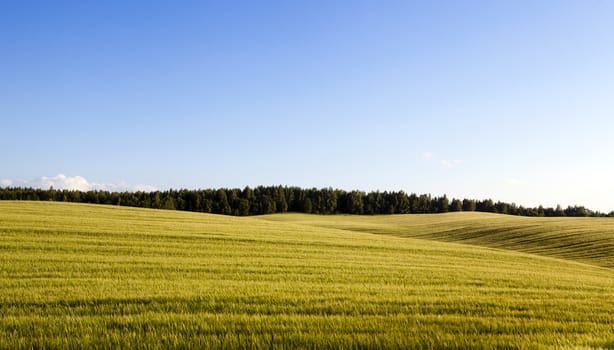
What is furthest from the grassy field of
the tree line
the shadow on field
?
the tree line

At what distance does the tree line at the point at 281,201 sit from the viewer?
344ft

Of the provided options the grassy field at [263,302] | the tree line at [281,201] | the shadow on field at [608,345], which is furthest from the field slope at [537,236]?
the tree line at [281,201]

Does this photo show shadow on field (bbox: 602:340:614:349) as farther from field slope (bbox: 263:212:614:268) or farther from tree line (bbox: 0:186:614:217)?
tree line (bbox: 0:186:614:217)

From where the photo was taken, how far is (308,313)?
782 centimetres

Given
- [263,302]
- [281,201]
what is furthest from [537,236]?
[281,201]

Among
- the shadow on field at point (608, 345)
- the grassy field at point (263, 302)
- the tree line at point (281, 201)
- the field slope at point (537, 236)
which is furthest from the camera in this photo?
the tree line at point (281, 201)

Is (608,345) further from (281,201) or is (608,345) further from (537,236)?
(281,201)

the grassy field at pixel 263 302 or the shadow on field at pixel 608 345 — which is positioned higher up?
the shadow on field at pixel 608 345

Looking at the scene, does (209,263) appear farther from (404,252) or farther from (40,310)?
(404,252)

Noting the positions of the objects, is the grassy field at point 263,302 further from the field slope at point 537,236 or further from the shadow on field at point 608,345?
the field slope at point 537,236

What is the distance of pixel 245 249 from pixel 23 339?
518 inches

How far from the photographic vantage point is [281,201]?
111 meters

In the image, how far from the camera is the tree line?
105 metres

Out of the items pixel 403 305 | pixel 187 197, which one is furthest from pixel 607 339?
pixel 187 197
